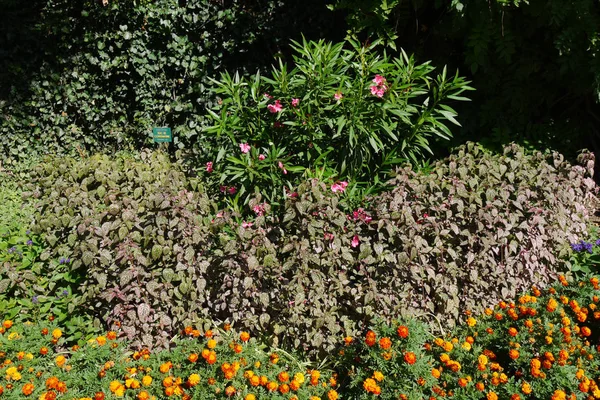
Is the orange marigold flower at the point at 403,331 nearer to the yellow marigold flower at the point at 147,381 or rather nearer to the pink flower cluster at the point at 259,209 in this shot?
the pink flower cluster at the point at 259,209

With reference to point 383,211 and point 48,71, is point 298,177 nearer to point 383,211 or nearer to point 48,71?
point 383,211

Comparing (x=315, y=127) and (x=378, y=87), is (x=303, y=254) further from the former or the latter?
(x=378, y=87)

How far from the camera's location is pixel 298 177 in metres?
3.16

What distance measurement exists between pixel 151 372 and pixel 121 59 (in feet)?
13.5

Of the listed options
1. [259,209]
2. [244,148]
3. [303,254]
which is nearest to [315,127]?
[244,148]

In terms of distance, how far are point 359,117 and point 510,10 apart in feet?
5.83

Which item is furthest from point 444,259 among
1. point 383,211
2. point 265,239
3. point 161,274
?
point 161,274

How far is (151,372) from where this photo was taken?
216 cm

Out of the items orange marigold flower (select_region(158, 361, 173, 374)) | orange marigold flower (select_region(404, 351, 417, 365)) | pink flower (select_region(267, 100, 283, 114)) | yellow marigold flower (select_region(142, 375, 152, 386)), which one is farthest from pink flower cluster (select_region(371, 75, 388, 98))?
yellow marigold flower (select_region(142, 375, 152, 386))

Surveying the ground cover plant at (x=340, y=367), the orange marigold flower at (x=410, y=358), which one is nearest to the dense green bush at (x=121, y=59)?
the ground cover plant at (x=340, y=367)

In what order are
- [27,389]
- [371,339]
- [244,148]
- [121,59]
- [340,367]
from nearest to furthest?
[27,389]
[371,339]
[340,367]
[244,148]
[121,59]

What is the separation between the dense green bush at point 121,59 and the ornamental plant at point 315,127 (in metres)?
2.13

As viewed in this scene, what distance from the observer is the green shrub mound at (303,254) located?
2.44 metres

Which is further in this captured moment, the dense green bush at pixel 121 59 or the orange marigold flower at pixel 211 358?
the dense green bush at pixel 121 59
